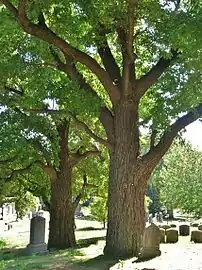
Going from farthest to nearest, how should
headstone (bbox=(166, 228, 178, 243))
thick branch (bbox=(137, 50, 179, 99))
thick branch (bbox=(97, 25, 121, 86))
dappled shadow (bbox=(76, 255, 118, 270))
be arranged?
headstone (bbox=(166, 228, 178, 243)), thick branch (bbox=(97, 25, 121, 86)), thick branch (bbox=(137, 50, 179, 99)), dappled shadow (bbox=(76, 255, 118, 270))

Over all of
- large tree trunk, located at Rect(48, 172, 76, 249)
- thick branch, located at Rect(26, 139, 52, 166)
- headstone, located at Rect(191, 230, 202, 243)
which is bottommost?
headstone, located at Rect(191, 230, 202, 243)

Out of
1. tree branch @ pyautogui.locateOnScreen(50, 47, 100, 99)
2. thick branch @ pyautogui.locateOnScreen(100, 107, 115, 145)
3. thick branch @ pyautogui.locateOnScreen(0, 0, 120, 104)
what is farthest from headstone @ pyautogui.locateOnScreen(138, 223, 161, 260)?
tree branch @ pyautogui.locateOnScreen(50, 47, 100, 99)

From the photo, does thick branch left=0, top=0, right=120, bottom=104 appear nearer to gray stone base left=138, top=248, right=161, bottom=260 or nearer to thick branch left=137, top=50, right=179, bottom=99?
thick branch left=137, top=50, right=179, bottom=99

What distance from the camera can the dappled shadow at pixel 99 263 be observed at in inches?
461

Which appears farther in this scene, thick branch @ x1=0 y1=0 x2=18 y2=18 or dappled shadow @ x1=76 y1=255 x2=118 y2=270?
dappled shadow @ x1=76 y1=255 x2=118 y2=270

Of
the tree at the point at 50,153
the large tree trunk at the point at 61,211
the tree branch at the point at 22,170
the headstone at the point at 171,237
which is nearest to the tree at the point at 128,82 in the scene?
the tree at the point at 50,153

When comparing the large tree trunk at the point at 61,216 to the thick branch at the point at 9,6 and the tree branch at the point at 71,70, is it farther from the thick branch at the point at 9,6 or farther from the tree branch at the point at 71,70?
the thick branch at the point at 9,6

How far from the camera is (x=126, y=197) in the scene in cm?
1316

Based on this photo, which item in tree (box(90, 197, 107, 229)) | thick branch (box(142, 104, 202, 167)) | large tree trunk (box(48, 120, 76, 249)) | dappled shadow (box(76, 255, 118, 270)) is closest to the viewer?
dappled shadow (box(76, 255, 118, 270))

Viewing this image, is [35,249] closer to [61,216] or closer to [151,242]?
[61,216]

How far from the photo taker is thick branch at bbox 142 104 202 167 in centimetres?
1333

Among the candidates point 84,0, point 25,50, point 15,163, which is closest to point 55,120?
point 15,163

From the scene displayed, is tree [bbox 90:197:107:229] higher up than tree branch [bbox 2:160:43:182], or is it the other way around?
tree branch [bbox 2:160:43:182]

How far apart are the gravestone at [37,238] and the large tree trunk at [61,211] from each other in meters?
0.50
